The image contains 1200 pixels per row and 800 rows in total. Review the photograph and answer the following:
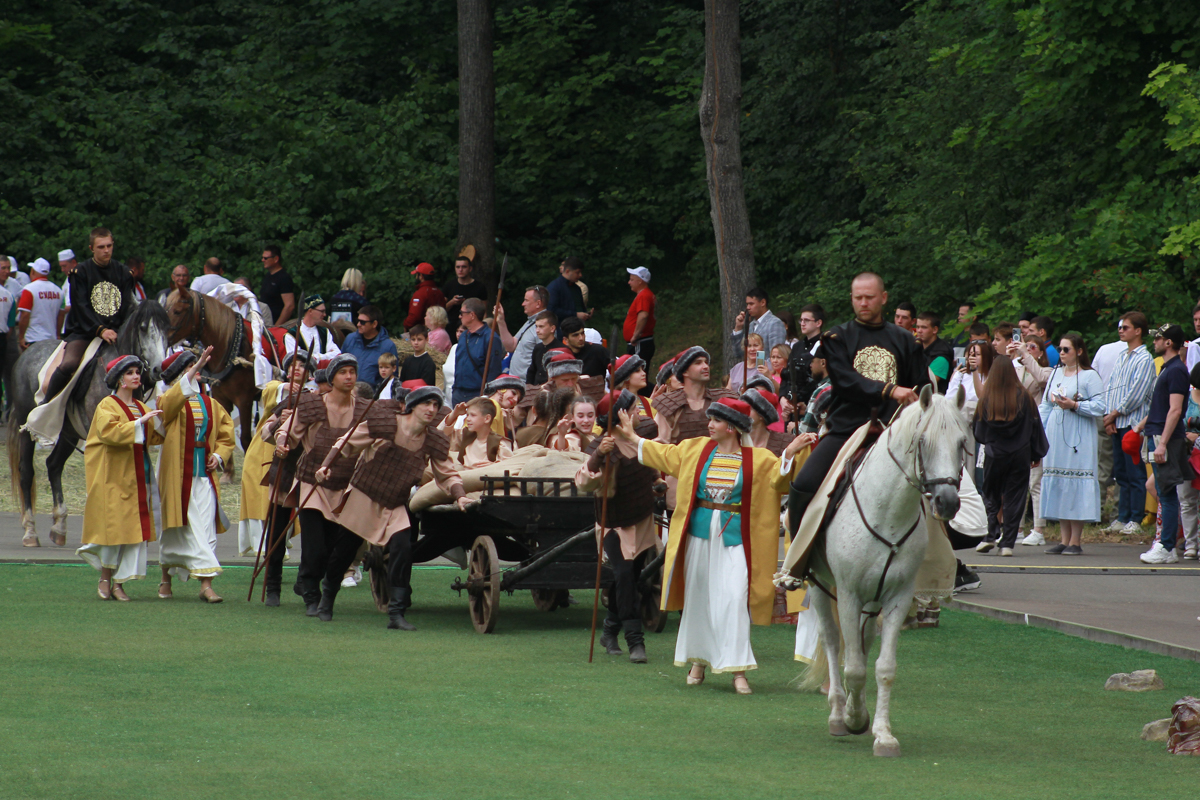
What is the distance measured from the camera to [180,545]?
12.3 metres

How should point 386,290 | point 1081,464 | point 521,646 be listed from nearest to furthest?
point 521,646 < point 1081,464 < point 386,290

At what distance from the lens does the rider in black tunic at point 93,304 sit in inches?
592

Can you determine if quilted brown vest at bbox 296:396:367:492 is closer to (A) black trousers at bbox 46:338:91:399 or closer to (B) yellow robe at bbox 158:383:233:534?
(B) yellow robe at bbox 158:383:233:534

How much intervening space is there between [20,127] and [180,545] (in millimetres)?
18579

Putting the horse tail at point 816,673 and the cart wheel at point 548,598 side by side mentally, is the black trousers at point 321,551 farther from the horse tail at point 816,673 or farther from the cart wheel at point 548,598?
the horse tail at point 816,673

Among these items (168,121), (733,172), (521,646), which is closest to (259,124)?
(168,121)

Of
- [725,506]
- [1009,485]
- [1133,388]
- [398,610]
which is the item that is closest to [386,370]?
[398,610]

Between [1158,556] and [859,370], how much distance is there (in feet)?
23.9

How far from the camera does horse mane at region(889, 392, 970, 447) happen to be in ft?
23.5

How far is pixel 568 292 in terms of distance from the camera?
61.9 feet

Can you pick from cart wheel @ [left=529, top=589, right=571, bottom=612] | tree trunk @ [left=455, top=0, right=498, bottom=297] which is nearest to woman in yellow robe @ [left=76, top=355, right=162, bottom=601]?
cart wheel @ [left=529, top=589, right=571, bottom=612]

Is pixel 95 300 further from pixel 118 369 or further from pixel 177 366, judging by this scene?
pixel 177 366

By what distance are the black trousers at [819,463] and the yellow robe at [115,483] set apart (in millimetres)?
5945

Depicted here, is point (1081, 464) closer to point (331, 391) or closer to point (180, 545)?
point (331, 391)
